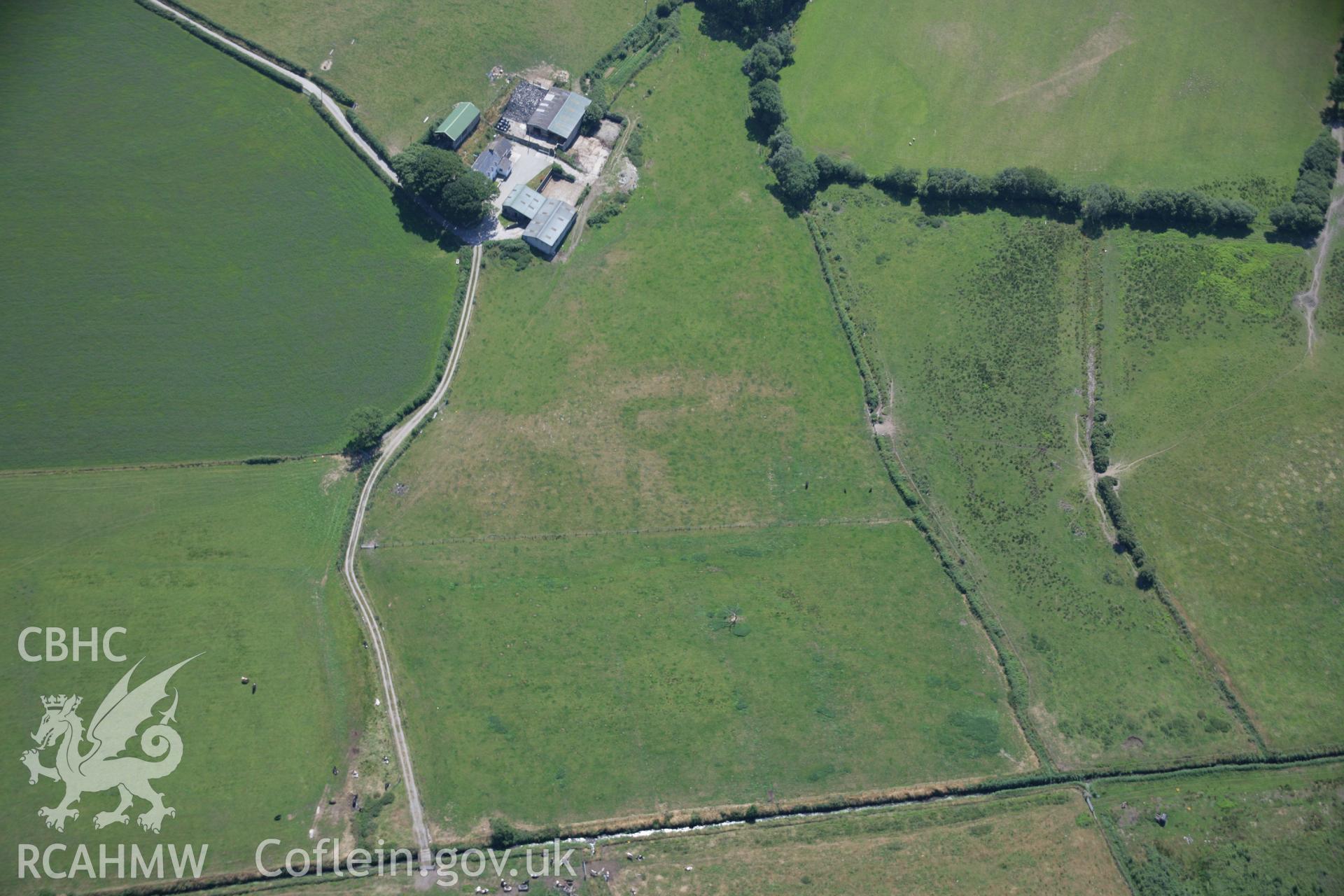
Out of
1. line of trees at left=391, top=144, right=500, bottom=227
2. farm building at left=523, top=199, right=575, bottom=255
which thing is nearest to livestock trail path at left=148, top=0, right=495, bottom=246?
line of trees at left=391, top=144, right=500, bottom=227

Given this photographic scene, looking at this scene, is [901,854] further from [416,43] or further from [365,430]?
[416,43]

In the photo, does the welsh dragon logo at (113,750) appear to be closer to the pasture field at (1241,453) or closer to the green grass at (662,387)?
the green grass at (662,387)

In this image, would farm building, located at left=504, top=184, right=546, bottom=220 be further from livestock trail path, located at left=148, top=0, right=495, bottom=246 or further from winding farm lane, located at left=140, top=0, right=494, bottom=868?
winding farm lane, located at left=140, top=0, right=494, bottom=868

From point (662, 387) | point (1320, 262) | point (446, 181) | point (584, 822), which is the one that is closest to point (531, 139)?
point (446, 181)

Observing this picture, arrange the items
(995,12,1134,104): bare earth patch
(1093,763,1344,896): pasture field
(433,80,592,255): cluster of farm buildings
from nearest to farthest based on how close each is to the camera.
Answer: (1093,763,1344,896): pasture field → (433,80,592,255): cluster of farm buildings → (995,12,1134,104): bare earth patch

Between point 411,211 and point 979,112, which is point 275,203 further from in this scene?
point 979,112

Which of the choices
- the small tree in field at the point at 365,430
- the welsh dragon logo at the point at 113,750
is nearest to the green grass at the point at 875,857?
the welsh dragon logo at the point at 113,750
